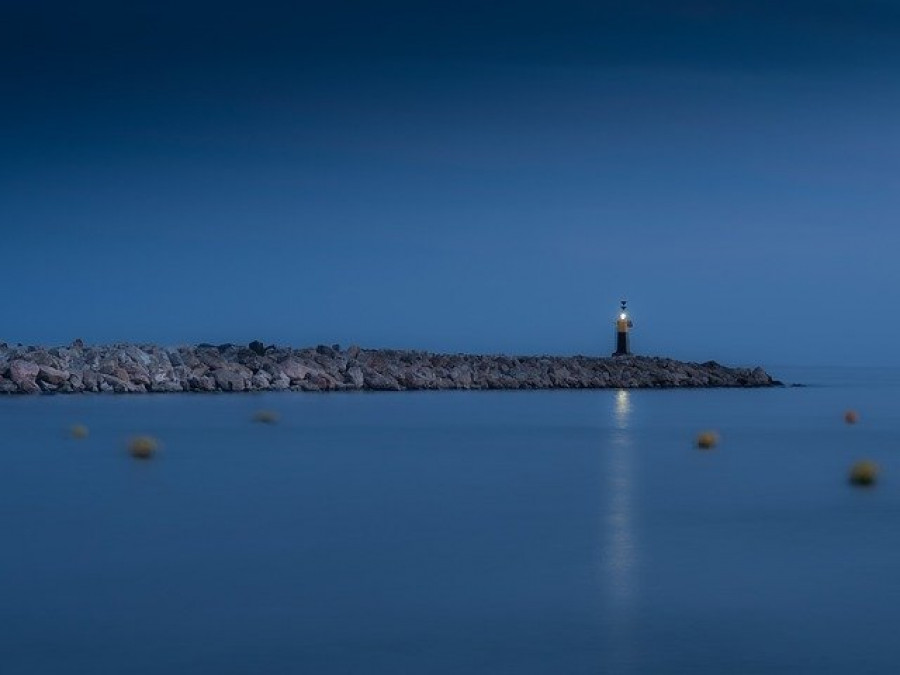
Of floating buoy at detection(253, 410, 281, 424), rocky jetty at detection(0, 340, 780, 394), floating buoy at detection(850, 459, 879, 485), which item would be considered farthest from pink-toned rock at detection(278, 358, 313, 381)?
floating buoy at detection(850, 459, 879, 485)

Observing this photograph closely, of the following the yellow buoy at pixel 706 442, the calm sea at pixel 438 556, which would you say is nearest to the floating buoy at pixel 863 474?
the calm sea at pixel 438 556

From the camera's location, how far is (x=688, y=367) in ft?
176

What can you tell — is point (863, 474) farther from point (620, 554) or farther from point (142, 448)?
point (142, 448)

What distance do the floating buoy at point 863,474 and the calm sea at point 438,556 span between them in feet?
0.87

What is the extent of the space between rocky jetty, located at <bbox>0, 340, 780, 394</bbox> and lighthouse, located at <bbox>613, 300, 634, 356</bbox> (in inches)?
90.2

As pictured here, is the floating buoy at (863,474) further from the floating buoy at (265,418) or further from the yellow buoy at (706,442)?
the floating buoy at (265,418)

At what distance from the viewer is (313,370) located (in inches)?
1677

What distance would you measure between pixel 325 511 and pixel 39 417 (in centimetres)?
1603

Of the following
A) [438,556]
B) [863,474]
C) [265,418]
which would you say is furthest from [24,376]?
[438,556]

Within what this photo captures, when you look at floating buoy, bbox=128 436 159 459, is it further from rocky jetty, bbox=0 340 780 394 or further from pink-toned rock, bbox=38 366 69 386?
pink-toned rock, bbox=38 366 69 386

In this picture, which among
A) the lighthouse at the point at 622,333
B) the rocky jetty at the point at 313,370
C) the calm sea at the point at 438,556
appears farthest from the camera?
the lighthouse at the point at 622,333

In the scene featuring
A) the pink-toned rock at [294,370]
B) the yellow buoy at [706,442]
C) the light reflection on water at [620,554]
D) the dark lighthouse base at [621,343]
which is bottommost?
the light reflection on water at [620,554]

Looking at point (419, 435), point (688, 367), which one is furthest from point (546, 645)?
point (688, 367)

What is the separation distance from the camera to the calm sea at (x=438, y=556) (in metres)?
8.06
